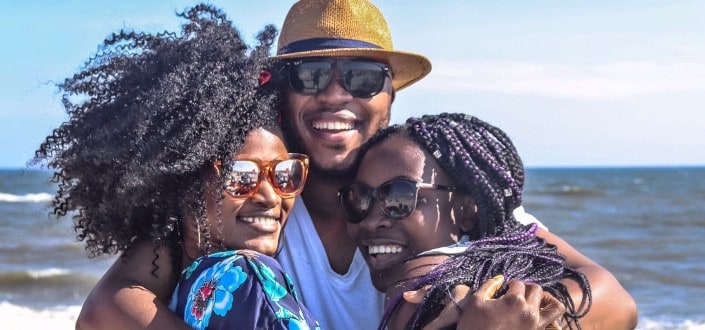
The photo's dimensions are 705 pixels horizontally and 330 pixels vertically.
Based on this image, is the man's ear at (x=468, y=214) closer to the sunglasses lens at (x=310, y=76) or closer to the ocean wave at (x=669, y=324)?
the sunglasses lens at (x=310, y=76)

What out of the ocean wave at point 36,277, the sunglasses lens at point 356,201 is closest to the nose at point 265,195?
the sunglasses lens at point 356,201

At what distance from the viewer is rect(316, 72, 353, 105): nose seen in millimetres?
3885

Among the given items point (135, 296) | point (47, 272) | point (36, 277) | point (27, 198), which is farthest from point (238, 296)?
point (27, 198)

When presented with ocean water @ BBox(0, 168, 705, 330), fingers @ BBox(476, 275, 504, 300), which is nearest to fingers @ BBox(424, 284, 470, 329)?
fingers @ BBox(476, 275, 504, 300)

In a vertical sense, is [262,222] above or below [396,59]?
below

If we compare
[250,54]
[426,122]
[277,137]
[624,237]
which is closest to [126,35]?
[250,54]

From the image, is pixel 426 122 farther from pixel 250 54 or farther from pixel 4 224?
pixel 4 224

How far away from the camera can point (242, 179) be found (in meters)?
3.04

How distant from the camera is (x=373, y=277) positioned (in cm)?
339

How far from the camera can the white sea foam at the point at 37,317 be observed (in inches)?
363

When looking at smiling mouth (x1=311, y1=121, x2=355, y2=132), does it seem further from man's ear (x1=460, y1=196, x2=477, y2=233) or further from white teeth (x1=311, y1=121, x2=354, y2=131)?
man's ear (x1=460, y1=196, x2=477, y2=233)

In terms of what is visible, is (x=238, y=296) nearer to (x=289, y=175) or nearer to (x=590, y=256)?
(x=289, y=175)

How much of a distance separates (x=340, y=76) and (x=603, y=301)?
1.56 meters

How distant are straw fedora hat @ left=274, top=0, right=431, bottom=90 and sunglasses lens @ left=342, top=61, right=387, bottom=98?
5 centimetres
